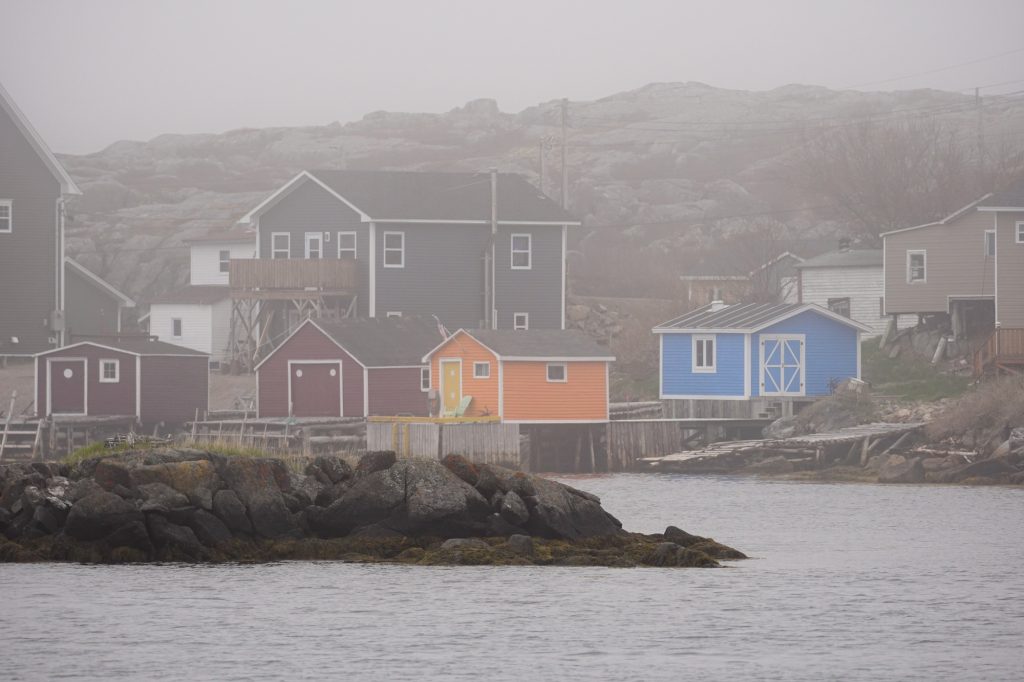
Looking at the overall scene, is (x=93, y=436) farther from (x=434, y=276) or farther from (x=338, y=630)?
(x=338, y=630)

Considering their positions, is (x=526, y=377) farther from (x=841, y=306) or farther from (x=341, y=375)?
(x=841, y=306)

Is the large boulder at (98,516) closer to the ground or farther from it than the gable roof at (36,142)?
closer to the ground

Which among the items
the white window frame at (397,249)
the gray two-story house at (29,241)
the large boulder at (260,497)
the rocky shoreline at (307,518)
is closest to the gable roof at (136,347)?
the gray two-story house at (29,241)

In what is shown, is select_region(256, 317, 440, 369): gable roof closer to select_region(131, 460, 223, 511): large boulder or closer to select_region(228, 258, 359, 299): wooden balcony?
select_region(228, 258, 359, 299): wooden balcony

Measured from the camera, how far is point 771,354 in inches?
2657

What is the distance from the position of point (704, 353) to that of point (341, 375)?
1303 cm

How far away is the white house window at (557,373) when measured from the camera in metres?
63.7

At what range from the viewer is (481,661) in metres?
27.7

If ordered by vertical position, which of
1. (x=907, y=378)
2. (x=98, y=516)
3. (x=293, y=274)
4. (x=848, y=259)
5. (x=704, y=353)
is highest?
(x=848, y=259)

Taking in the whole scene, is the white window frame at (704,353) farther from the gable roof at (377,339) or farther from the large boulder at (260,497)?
the large boulder at (260,497)

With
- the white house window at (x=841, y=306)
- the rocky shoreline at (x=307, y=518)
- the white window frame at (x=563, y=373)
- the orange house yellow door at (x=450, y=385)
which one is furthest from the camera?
the white house window at (x=841, y=306)

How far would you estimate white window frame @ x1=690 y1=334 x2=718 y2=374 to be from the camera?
68.2 m

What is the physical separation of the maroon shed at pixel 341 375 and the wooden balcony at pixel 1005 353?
758 inches

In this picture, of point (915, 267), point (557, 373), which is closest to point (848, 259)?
point (915, 267)
